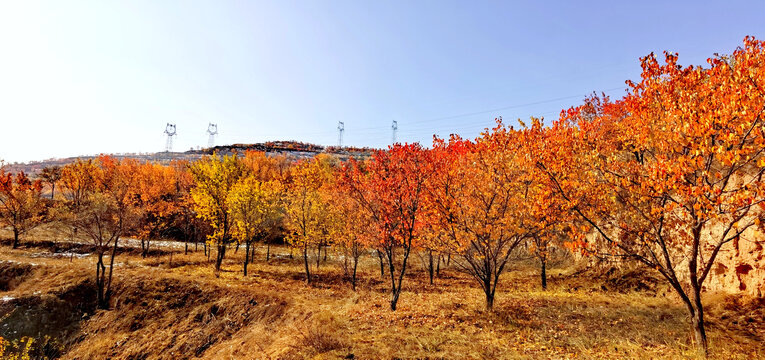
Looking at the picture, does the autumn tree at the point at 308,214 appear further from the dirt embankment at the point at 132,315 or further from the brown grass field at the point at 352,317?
the dirt embankment at the point at 132,315

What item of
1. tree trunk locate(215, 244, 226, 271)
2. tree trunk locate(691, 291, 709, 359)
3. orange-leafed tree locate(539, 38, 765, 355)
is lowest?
tree trunk locate(215, 244, 226, 271)

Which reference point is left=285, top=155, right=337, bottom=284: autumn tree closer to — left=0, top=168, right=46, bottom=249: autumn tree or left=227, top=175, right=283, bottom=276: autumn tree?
left=227, top=175, right=283, bottom=276: autumn tree

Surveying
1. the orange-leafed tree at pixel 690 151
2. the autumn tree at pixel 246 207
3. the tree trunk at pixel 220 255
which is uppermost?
the orange-leafed tree at pixel 690 151

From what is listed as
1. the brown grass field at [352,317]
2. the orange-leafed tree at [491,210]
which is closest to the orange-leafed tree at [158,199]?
the brown grass field at [352,317]

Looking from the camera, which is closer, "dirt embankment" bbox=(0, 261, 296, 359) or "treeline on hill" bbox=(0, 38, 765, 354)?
"treeline on hill" bbox=(0, 38, 765, 354)

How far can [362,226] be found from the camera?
2916 centimetres

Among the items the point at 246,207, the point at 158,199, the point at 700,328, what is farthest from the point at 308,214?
the point at 158,199

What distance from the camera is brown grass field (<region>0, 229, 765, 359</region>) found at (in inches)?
498

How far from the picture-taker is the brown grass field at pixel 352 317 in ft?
41.5

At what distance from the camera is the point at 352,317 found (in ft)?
57.4

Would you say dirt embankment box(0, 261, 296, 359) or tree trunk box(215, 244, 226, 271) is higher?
tree trunk box(215, 244, 226, 271)

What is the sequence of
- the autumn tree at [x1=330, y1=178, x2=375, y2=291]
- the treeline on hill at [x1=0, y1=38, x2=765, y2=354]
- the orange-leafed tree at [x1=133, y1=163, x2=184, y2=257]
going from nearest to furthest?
the treeline on hill at [x1=0, y1=38, x2=765, y2=354] < the autumn tree at [x1=330, y1=178, x2=375, y2=291] < the orange-leafed tree at [x1=133, y1=163, x2=184, y2=257]

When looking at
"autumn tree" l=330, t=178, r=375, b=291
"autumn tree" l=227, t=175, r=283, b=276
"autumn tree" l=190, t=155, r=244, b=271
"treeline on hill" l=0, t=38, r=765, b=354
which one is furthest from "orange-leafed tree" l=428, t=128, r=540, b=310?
"autumn tree" l=190, t=155, r=244, b=271

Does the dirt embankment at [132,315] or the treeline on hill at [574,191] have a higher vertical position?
the treeline on hill at [574,191]
